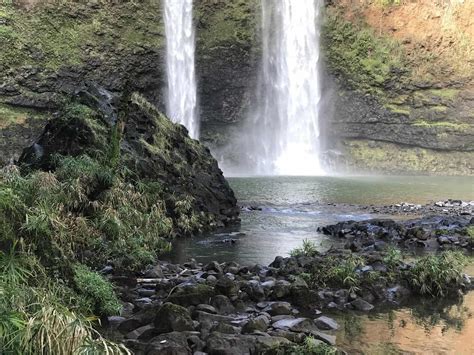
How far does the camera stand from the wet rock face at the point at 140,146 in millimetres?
15305

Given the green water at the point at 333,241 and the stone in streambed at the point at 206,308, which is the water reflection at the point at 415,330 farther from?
the stone in streambed at the point at 206,308

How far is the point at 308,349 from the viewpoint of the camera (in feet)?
20.6

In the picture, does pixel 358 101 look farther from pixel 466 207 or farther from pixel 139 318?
pixel 139 318

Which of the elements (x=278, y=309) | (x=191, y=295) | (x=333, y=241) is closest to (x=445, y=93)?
(x=333, y=241)

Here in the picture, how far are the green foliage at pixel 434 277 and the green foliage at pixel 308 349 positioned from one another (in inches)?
161

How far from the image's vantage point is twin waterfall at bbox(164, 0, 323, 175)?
52688mm

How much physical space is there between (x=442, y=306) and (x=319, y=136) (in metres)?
45.9

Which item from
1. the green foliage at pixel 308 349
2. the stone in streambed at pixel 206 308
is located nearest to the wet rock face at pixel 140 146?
the stone in streambed at pixel 206 308

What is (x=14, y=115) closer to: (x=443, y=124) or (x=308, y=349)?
(x=443, y=124)

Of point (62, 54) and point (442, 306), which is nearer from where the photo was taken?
point (442, 306)

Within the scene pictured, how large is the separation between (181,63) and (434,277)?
41.0 m

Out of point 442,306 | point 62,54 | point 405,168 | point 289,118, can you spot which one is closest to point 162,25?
point 62,54

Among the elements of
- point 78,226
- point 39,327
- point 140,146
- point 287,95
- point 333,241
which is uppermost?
point 287,95

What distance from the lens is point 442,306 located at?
9141 mm
